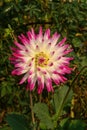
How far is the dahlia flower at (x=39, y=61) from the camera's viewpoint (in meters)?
1.80

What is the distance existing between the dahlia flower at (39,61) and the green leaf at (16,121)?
48 cm

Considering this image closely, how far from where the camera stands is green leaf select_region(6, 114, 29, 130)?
2268 millimetres

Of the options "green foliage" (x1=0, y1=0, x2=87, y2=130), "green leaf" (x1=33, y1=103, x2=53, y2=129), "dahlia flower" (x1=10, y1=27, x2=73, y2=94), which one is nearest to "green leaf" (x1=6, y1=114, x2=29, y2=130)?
"green leaf" (x1=33, y1=103, x2=53, y2=129)

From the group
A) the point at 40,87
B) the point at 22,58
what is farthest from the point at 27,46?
the point at 40,87

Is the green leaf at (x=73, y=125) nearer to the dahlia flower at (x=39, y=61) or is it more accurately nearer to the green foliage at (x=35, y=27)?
the green foliage at (x=35, y=27)

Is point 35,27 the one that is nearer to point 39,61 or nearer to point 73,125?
point 73,125

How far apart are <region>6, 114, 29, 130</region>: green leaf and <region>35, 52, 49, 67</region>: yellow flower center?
0.49 metres

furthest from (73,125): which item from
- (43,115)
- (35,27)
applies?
(35,27)

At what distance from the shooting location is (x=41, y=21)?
9.59ft

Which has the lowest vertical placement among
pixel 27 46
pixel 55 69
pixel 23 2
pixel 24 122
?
pixel 24 122

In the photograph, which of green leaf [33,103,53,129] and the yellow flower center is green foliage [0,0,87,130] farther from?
the yellow flower center

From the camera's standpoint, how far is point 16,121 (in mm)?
2268

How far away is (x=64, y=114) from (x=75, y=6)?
717mm

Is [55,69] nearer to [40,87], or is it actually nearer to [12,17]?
[40,87]
